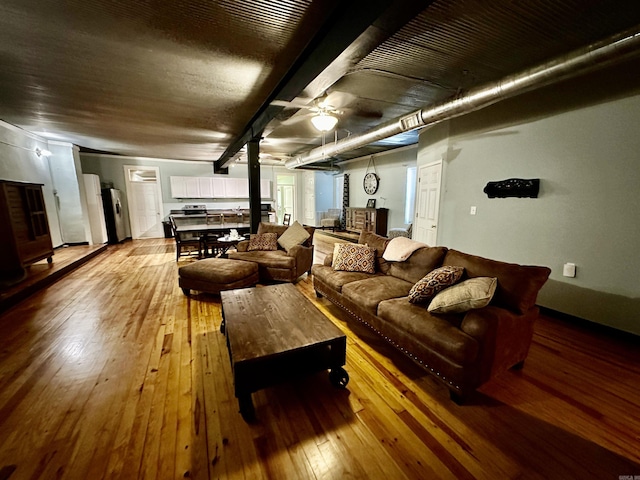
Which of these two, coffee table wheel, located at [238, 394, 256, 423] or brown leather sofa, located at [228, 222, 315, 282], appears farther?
brown leather sofa, located at [228, 222, 315, 282]

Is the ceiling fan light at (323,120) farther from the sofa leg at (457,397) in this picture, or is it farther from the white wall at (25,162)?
the white wall at (25,162)

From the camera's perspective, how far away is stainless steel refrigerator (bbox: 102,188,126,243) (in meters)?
6.96

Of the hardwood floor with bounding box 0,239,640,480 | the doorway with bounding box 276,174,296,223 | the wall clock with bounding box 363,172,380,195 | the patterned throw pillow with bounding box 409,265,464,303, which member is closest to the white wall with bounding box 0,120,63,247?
the hardwood floor with bounding box 0,239,640,480

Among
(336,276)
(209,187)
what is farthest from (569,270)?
(209,187)

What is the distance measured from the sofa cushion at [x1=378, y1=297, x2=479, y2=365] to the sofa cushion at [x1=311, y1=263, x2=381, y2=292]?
0.64m

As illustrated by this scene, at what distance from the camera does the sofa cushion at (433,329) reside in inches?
60.5

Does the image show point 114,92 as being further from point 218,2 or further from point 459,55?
point 459,55

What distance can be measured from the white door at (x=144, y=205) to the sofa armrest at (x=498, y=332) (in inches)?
352

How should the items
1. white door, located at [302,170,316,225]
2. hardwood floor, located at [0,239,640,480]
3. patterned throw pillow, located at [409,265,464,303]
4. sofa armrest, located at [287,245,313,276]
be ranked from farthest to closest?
white door, located at [302,170,316,225]
sofa armrest, located at [287,245,313,276]
patterned throw pillow, located at [409,265,464,303]
hardwood floor, located at [0,239,640,480]

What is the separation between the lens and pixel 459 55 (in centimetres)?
228

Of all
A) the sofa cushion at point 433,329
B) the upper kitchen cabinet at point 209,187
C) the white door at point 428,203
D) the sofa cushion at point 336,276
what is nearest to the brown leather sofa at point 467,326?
the sofa cushion at point 433,329

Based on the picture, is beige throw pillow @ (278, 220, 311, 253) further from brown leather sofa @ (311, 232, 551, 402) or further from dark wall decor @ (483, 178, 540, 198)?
dark wall decor @ (483, 178, 540, 198)

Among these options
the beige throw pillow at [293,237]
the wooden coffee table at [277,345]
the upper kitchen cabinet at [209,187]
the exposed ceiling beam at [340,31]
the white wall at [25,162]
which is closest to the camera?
the exposed ceiling beam at [340,31]

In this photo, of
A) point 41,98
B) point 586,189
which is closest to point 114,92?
point 41,98
